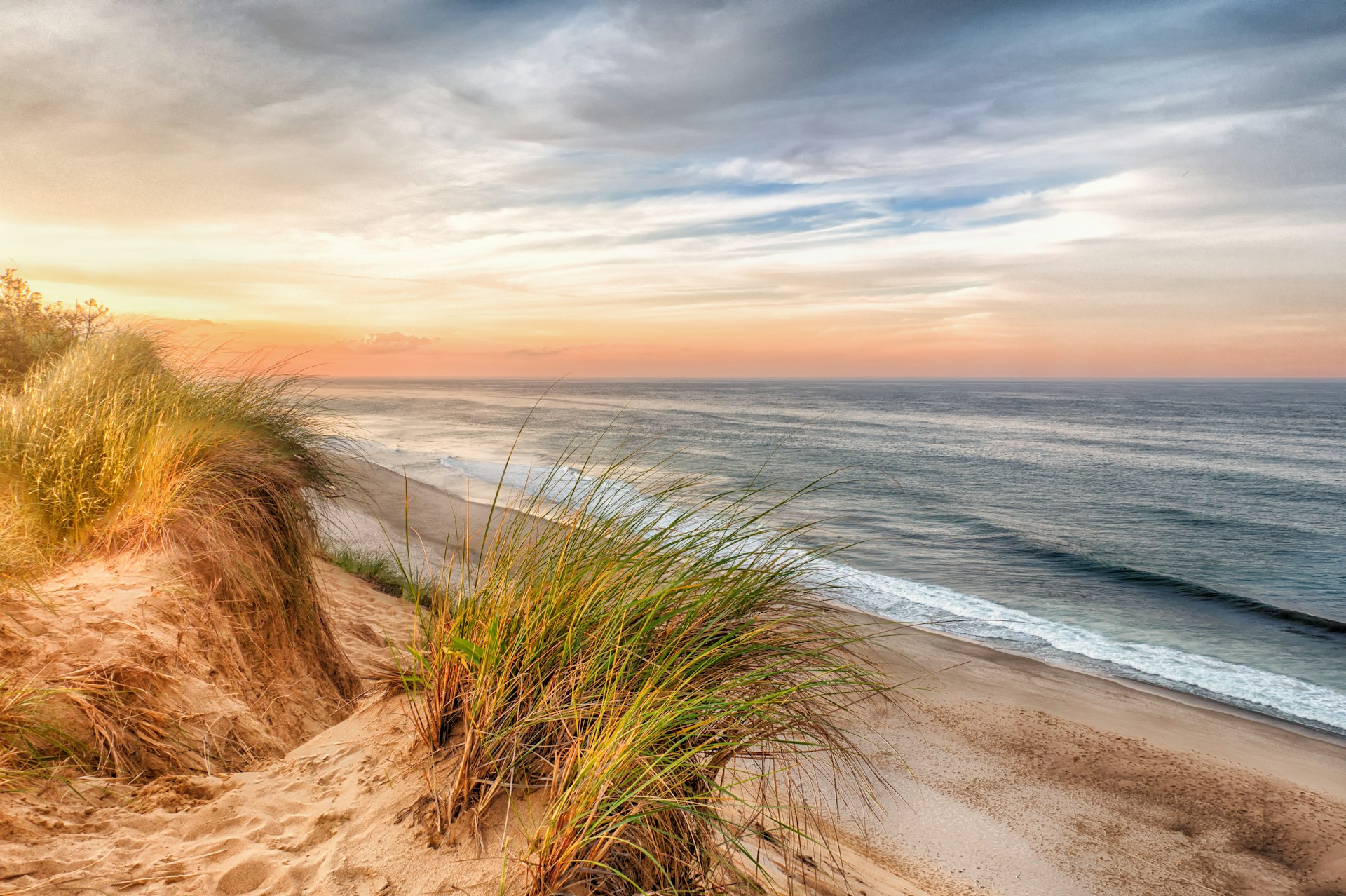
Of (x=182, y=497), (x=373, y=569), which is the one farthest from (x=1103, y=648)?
(x=182, y=497)

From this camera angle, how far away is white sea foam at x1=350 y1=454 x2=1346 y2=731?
9109 mm

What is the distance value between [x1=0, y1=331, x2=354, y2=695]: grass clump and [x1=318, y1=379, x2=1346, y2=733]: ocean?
1976mm

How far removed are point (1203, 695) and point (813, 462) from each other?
904 inches

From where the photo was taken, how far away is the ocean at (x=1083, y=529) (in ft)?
35.2

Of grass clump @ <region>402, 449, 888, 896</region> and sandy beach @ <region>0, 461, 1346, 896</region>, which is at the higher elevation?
grass clump @ <region>402, 449, 888, 896</region>

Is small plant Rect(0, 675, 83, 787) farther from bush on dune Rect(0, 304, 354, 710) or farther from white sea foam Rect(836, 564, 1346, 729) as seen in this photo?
white sea foam Rect(836, 564, 1346, 729)

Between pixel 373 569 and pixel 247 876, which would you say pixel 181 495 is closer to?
pixel 247 876

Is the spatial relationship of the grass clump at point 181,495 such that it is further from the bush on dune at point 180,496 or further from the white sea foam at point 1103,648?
the white sea foam at point 1103,648

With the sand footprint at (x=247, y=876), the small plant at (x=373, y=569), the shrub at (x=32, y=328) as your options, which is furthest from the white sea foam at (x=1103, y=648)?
the shrub at (x=32, y=328)

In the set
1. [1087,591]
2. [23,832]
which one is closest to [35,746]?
[23,832]

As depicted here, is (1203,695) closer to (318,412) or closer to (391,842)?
(391,842)

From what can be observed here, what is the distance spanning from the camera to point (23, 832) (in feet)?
8.12

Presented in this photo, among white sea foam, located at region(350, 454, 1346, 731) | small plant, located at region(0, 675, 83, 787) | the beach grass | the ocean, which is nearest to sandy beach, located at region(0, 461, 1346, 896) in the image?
small plant, located at region(0, 675, 83, 787)

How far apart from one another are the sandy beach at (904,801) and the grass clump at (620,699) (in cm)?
25
